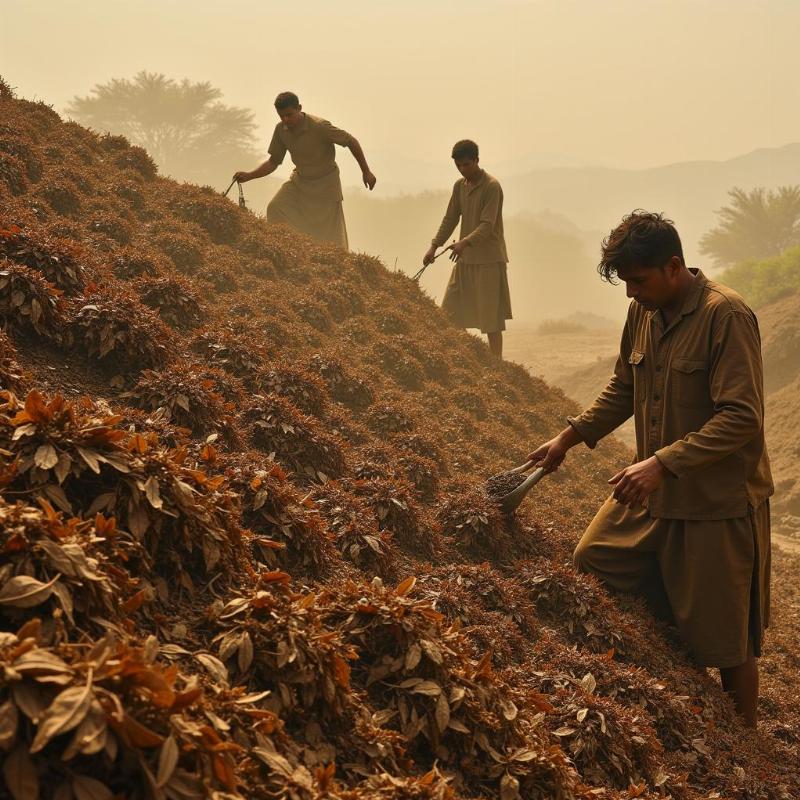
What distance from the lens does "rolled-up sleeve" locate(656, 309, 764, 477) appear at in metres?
3.71

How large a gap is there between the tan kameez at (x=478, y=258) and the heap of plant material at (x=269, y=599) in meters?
3.61

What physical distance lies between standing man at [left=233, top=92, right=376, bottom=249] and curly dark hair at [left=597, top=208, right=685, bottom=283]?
20.8 ft

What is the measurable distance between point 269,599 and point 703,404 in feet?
8.48

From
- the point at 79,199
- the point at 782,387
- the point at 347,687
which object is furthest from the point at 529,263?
the point at 347,687

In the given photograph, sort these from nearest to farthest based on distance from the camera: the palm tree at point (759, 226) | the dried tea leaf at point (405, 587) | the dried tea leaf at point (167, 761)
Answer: the dried tea leaf at point (167, 761), the dried tea leaf at point (405, 587), the palm tree at point (759, 226)

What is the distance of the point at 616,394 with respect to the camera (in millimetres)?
4660

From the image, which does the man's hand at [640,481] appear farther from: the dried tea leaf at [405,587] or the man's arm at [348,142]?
the man's arm at [348,142]

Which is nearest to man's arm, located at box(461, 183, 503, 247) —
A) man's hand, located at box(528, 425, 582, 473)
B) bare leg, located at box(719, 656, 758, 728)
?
man's hand, located at box(528, 425, 582, 473)

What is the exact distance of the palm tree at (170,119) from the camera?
5238cm

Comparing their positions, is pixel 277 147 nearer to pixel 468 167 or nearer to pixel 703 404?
pixel 468 167

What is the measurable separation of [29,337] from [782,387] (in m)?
17.1

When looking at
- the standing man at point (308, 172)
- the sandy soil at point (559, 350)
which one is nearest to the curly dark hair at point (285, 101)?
the standing man at point (308, 172)

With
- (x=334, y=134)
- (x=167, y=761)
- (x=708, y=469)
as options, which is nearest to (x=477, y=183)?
(x=334, y=134)

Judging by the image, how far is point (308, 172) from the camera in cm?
1093
